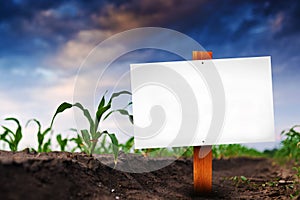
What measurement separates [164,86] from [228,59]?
55cm

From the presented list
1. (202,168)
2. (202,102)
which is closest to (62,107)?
(202,102)

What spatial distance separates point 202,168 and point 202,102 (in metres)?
0.56

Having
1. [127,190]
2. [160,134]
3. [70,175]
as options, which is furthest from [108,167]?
[70,175]

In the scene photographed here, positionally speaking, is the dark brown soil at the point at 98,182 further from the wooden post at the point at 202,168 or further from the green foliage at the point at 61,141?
the green foliage at the point at 61,141

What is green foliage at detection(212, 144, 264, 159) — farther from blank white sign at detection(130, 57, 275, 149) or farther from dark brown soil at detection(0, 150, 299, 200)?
blank white sign at detection(130, 57, 275, 149)

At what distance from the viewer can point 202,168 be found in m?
3.30

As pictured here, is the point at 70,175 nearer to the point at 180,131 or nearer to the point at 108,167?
the point at 108,167

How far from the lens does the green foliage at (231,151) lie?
610 centimetres

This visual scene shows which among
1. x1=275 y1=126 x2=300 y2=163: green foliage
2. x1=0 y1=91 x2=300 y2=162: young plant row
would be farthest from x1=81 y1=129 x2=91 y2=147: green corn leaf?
x1=275 y1=126 x2=300 y2=163: green foliage

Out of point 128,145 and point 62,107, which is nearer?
point 62,107

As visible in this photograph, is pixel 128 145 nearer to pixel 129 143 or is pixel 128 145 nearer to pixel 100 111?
pixel 129 143

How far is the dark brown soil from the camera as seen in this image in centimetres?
211

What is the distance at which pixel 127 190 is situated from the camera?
2996mm

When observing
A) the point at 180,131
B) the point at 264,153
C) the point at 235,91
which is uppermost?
the point at 235,91
